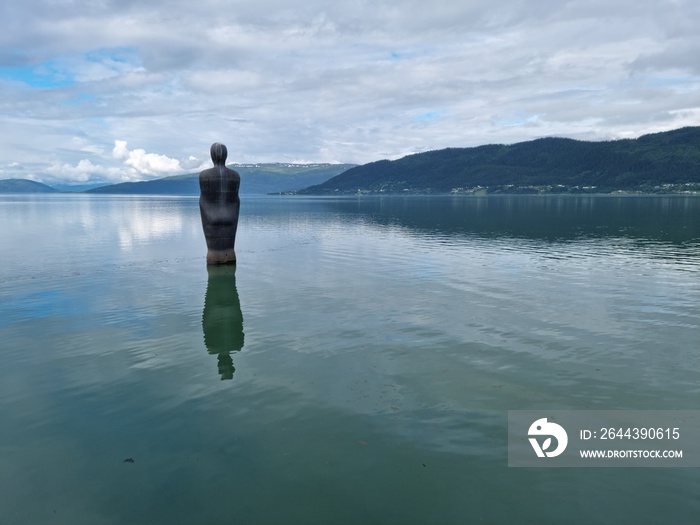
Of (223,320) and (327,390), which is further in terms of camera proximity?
(223,320)

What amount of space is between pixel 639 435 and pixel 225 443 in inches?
420

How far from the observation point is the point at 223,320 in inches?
938

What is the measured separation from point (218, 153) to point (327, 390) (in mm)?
26765

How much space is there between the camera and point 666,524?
9156 mm

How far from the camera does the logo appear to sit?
11.7m

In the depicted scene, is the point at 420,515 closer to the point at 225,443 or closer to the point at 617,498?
the point at 617,498

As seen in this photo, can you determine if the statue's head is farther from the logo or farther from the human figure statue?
the logo

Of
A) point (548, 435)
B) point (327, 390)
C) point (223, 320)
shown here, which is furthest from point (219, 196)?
point (548, 435)

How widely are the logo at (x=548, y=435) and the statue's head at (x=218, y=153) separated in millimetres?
31164

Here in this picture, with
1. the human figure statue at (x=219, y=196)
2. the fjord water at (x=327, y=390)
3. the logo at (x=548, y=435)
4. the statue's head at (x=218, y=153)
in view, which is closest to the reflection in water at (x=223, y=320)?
the fjord water at (x=327, y=390)

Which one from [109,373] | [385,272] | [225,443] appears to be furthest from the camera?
[385,272]

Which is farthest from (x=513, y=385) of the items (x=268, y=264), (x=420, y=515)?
(x=268, y=264)

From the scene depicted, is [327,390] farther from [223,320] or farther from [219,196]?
[219,196]

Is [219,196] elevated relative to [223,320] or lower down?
elevated
